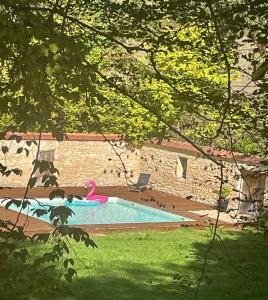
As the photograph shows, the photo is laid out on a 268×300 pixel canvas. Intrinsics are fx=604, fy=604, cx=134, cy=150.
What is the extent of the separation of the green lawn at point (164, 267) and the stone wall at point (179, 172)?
4906mm

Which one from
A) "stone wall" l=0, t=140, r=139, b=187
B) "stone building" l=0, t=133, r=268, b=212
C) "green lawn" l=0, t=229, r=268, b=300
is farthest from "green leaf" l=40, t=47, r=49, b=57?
"stone wall" l=0, t=140, r=139, b=187

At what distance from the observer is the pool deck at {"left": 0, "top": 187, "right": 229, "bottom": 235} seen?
1249 cm

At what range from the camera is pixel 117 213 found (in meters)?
16.7

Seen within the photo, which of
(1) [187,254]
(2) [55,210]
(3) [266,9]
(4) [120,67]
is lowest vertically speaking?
(1) [187,254]

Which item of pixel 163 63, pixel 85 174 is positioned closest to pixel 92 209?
pixel 85 174

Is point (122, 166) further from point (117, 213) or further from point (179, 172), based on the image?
point (117, 213)

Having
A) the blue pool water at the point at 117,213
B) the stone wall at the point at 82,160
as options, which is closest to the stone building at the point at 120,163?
the stone wall at the point at 82,160

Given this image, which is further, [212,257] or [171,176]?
[171,176]

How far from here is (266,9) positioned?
4535 mm

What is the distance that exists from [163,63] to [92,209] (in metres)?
4.94

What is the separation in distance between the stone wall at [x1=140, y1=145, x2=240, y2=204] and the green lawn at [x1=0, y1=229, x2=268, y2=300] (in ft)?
16.1

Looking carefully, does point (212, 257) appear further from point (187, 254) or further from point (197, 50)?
point (197, 50)

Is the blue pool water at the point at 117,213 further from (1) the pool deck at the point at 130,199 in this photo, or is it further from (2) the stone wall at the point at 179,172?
(2) the stone wall at the point at 179,172

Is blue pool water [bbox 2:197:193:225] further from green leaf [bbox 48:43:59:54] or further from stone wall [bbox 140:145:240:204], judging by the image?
green leaf [bbox 48:43:59:54]
